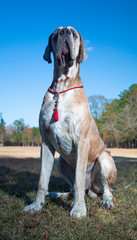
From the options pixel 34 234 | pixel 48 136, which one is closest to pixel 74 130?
pixel 48 136

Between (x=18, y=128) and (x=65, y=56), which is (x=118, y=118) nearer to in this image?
(x=65, y=56)

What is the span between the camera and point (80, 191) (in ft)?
8.77

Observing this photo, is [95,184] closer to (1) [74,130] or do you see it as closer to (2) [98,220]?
(2) [98,220]

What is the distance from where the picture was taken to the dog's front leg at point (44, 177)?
9.23ft

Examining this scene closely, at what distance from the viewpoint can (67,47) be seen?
9.56 ft

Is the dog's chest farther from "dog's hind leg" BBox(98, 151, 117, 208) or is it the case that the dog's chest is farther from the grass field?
the grass field

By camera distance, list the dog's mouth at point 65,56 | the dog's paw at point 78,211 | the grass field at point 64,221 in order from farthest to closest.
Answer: the dog's mouth at point 65,56 → the dog's paw at point 78,211 → the grass field at point 64,221

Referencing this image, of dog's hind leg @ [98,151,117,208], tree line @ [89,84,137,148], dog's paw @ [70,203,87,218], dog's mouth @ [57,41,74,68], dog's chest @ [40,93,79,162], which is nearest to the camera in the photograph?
dog's paw @ [70,203,87,218]

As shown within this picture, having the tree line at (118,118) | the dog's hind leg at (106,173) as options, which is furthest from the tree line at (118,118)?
the dog's hind leg at (106,173)

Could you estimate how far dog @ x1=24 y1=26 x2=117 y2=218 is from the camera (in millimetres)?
2732

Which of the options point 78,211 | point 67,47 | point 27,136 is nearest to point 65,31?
point 67,47

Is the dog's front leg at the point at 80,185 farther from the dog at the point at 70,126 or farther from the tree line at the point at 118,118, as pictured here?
the tree line at the point at 118,118

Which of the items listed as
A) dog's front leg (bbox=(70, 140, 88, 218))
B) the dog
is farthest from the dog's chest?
dog's front leg (bbox=(70, 140, 88, 218))

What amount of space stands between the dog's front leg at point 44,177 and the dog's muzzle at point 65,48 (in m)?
1.21
